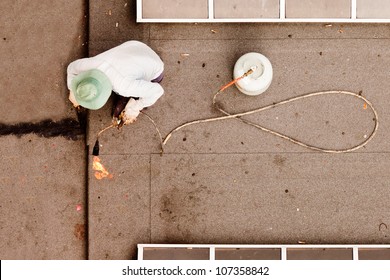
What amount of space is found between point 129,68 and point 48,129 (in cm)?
108

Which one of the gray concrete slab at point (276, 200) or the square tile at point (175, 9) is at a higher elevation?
the square tile at point (175, 9)

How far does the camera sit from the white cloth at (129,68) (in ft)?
9.34

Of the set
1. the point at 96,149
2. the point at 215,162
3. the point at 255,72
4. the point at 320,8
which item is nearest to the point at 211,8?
the point at 255,72

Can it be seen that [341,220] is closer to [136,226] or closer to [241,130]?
[241,130]

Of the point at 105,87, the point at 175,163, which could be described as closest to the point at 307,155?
the point at 175,163

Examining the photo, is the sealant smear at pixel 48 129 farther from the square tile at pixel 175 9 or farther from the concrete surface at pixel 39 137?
the square tile at pixel 175 9

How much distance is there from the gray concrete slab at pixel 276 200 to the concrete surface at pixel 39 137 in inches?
28.0

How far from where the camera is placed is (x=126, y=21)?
3.55 metres

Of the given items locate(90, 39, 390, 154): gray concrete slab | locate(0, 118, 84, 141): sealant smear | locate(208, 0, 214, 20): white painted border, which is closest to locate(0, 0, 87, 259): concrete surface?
locate(0, 118, 84, 141): sealant smear

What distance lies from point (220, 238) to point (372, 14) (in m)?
2.01

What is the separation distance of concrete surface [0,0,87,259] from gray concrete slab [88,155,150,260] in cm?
11

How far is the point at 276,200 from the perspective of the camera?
138 inches

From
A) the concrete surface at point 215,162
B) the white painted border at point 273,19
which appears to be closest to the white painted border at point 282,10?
the white painted border at point 273,19

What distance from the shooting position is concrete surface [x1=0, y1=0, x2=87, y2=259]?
356cm
